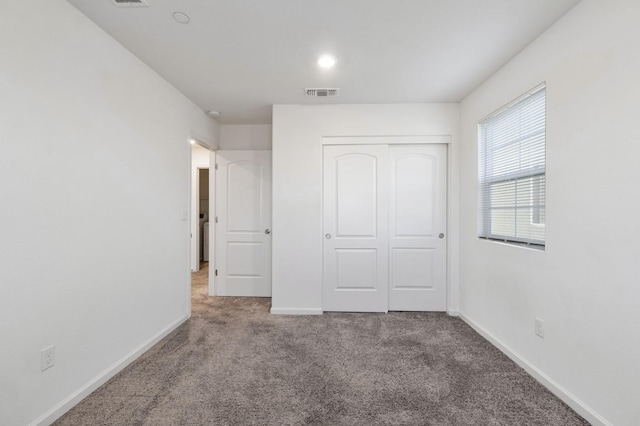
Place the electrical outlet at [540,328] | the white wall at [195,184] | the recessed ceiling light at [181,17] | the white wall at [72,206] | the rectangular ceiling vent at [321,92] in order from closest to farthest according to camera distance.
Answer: the white wall at [72,206] → the recessed ceiling light at [181,17] → the electrical outlet at [540,328] → the rectangular ceiling vent at [321,92] → the white wall at [195,184]

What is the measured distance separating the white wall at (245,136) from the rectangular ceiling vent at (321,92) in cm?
126

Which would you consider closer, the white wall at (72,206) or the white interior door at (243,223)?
the white wall at (72,206)

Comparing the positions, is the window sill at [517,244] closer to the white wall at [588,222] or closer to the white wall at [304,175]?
the white wall at [588,222]

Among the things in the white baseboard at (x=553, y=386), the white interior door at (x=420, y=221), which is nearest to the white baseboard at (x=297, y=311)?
the white interior door at (x=420, y=221)

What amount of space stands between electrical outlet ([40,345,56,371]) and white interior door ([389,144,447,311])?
3.02 meters

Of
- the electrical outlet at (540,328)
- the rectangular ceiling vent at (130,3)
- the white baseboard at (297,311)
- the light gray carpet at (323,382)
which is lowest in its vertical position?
the light gray carpet at (323,382)

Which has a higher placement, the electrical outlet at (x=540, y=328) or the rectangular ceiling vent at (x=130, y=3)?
the rectangular ceiling vent at (x=130, y=3)

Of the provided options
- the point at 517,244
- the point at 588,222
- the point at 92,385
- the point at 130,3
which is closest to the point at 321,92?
the point at 130,3

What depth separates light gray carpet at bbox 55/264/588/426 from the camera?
1685 millimetres

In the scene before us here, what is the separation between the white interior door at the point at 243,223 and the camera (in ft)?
13.1

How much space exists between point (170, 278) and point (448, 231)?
10.3 ft

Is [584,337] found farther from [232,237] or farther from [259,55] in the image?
[232,237]

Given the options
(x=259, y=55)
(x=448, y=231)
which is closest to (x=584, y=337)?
(x=448, y=231)

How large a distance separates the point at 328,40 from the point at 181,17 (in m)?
1.01
